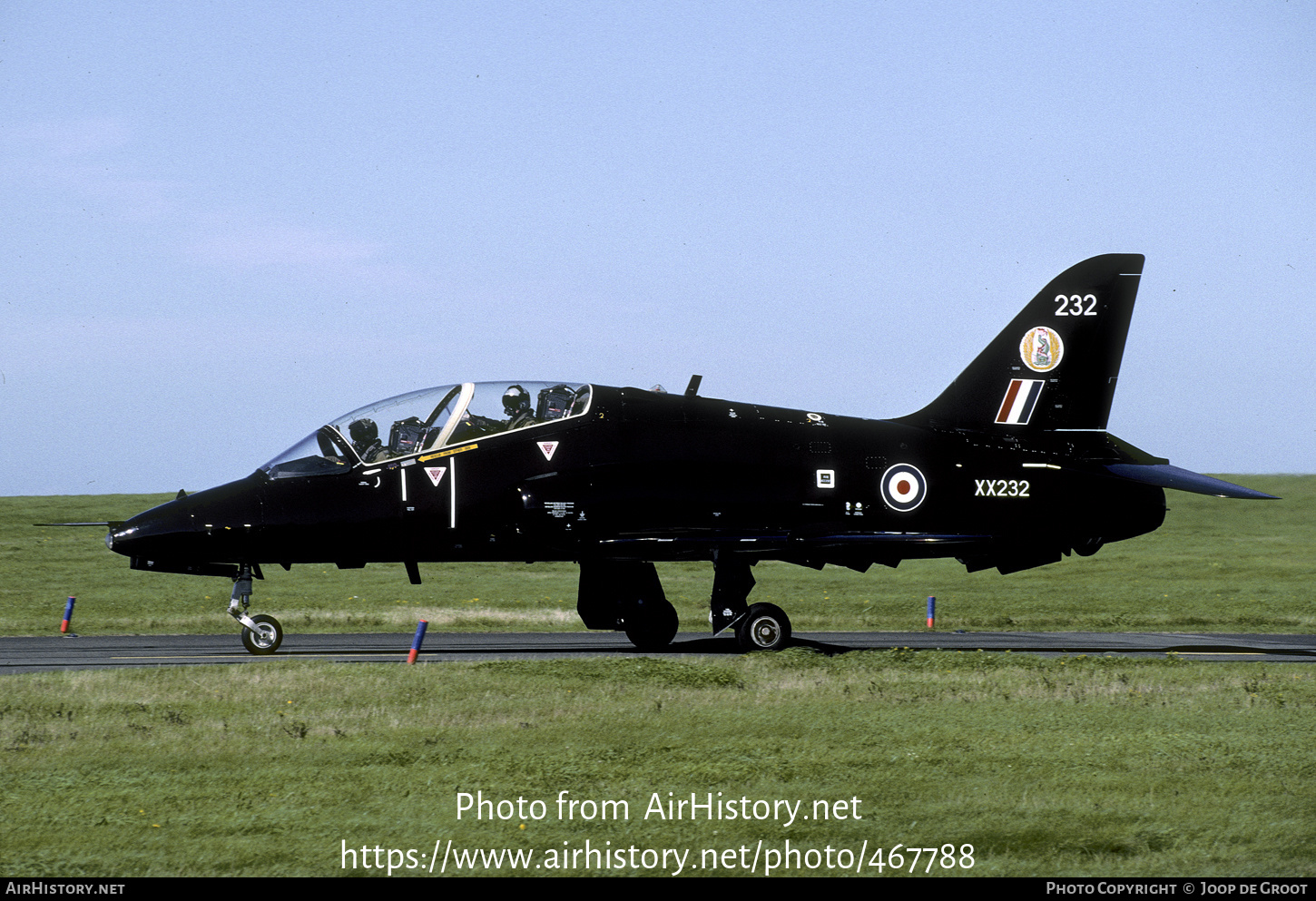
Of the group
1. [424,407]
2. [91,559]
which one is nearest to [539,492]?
[424,407]

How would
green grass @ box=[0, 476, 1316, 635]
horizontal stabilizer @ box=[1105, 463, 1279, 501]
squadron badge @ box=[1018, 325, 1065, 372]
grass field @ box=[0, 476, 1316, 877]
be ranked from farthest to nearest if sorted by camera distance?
green grass @ box=[0, 476, 1316, 635] → squadron badge @ box=[1018, 325, 1065, 372] → horizontal stabilizer @ box=[1105, 463, 1279, 501] → grass field @ box=[0, 476, 1316, 877]

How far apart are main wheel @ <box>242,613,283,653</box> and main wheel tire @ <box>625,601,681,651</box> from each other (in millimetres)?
5901

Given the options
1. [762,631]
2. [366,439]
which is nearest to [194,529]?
[366,439]

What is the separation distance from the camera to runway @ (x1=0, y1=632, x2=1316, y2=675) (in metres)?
20.8

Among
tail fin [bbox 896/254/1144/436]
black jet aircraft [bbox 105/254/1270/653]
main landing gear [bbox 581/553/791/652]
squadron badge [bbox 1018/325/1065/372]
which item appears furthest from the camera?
squadron badge [bbox 1018/325/1065/372]

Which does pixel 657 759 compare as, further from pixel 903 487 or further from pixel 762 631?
pixel 903 487

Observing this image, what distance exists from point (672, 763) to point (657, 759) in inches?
8.6

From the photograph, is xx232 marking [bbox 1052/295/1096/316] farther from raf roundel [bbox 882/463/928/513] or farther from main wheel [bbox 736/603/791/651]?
main wheel [bbox 736/603/791/651]

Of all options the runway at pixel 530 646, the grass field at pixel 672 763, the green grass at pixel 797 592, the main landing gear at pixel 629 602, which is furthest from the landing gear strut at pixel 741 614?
the green grass at pixel 797 592

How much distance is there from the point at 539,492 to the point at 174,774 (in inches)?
398

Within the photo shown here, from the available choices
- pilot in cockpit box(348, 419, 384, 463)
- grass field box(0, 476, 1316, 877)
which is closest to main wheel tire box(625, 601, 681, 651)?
grass field box(0, 476, 1316, 877)

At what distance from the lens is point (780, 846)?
29.8 ft

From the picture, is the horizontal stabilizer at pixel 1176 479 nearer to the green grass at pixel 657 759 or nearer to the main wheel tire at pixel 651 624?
the green grass at pixel 657 759

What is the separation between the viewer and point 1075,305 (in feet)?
82.2
